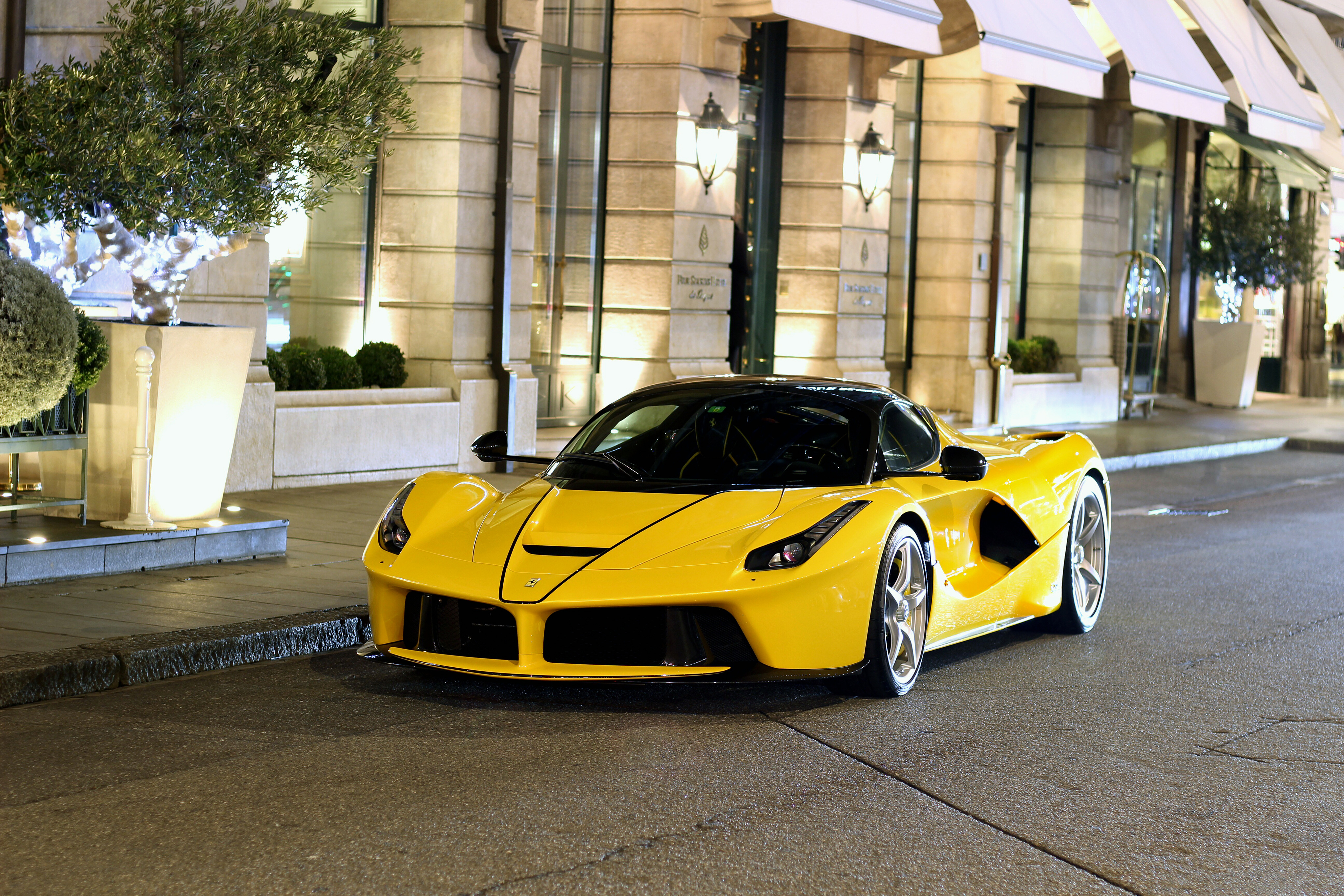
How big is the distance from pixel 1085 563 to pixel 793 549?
302 centimetres

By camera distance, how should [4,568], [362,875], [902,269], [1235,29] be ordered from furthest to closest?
1. [1235,29]
2. [902,269]
3. [4,568]
4. [362,875]

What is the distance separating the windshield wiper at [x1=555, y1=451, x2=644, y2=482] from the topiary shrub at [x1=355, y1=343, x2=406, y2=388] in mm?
7303

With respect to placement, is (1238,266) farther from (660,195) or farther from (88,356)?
(88,356)

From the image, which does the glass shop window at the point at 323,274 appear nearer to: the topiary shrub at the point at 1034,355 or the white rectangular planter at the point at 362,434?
the white rectangular planter at the point at 362,434

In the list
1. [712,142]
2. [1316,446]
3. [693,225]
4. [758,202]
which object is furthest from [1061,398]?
[712,142]

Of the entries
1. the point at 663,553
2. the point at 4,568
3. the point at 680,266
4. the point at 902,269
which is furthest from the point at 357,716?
the point at 902,269

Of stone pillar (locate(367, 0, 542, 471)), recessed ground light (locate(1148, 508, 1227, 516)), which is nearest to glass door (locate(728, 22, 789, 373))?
stone pillar (locate(367, 0, 542, 471))

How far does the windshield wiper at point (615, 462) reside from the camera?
7.00 metres

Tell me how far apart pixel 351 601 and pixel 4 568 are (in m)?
1.67

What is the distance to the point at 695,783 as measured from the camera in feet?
17.4

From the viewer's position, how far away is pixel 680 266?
17.4 meters

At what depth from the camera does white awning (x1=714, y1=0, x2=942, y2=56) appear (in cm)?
1588

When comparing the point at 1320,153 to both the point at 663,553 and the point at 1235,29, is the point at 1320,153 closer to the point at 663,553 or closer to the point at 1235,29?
the point at 1235,29

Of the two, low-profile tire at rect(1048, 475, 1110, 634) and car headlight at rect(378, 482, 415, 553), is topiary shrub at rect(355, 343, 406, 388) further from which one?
car headlight at rect(378, 482, 415, 553)
